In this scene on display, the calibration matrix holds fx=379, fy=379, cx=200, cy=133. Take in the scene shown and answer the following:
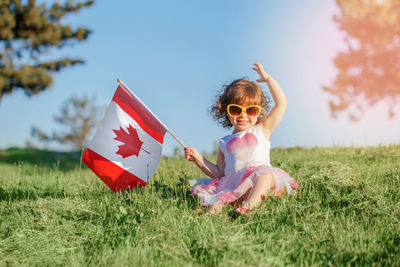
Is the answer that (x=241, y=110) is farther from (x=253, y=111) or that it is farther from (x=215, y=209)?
(x=215, y=209)

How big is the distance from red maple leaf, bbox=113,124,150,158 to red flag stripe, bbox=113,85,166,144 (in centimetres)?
16

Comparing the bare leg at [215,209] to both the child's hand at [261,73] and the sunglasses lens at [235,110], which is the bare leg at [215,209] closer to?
the sunglasses lens at [235,110]

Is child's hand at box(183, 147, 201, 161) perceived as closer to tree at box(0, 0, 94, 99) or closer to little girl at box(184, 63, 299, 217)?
little girl at box(184, 63, 299, 217)

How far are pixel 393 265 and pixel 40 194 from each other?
470 centimetres

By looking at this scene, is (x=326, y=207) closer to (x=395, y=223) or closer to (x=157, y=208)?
(x=395, y=223)

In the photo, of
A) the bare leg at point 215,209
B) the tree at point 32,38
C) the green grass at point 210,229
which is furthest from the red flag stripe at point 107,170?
the tree at point 32,38

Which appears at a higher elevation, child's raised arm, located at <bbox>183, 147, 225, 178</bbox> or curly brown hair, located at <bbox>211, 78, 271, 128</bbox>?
curly brown hair, located at <bbox>211, 78, 271, 128</bbox>

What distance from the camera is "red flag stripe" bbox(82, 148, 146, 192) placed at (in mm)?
4691

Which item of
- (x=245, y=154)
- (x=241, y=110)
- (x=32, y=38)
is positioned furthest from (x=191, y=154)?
(x=32, y=38)

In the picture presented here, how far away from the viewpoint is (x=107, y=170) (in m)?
4.71

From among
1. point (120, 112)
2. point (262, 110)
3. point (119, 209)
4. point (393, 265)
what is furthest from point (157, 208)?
point (393, 265)

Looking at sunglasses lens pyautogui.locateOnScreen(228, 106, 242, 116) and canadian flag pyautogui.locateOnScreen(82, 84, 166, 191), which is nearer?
sunglasses lens pyautogui.locateOnScreen(228, 106, 242, 116)

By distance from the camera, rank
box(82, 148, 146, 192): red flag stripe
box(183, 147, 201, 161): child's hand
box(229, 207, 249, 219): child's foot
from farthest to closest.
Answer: box(82, 148, 146, 192): red flag stripe < box(183, 147, 201, 161): child's hand < box(229, 207, 249, 219): child's foot

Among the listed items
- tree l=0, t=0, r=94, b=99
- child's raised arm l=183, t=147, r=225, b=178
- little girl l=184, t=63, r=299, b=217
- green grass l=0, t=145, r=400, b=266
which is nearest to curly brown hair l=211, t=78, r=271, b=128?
little girl l=184, t=63, r=299, b=217
